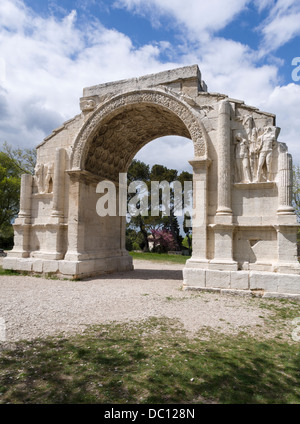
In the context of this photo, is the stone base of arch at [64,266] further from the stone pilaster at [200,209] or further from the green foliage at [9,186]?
the green foliage at [9,186]

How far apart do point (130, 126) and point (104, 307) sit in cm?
702

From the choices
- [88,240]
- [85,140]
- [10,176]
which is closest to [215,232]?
[88,240]

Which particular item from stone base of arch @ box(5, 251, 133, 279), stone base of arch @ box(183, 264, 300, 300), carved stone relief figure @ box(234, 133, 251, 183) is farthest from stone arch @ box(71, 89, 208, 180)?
stone base of arch @ box(183, 264, 300, 300)

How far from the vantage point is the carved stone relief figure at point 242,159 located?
8109 mm

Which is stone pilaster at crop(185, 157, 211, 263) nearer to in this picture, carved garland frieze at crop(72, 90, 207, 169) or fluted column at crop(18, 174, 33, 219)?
carved garland frieze at crop(72, 90, 207, 169)

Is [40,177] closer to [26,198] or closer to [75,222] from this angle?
[26,198]

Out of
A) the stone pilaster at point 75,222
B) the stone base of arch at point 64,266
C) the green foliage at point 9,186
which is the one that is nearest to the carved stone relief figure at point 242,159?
the stone pilaster at point 75,222

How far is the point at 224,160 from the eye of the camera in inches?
319

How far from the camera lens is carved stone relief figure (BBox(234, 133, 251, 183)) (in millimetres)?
8109

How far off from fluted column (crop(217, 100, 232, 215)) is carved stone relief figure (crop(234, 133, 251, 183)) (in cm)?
30

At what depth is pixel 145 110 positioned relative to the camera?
981cm

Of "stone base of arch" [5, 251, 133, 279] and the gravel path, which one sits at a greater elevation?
"stone base of arch" [5, 251, 133, 279]
